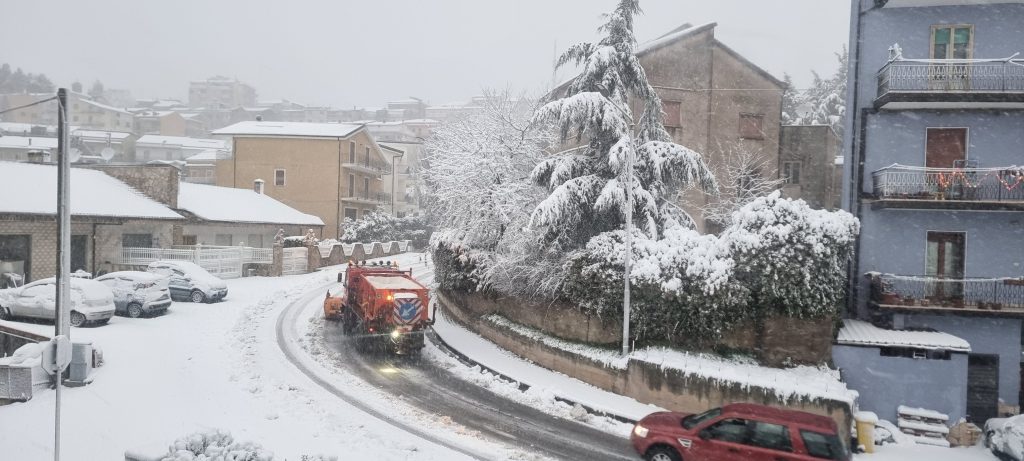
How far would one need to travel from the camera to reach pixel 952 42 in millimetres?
17906

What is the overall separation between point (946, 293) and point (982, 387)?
8.62 feet

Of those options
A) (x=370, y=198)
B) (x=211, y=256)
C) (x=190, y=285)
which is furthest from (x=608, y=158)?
(x=370, y=198)

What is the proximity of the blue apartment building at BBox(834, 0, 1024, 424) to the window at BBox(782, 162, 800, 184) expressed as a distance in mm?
13844

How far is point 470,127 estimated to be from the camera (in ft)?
94.8

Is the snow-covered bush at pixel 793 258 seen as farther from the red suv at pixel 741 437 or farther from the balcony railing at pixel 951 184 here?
the red suv at pixel 741 437

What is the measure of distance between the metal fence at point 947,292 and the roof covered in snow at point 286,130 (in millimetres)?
41002

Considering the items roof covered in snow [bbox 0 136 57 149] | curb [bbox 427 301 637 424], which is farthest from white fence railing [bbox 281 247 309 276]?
curb [bbox 427 301 637 424]

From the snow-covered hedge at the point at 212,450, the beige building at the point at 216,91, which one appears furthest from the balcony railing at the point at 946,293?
the beige building at the point at 216,91

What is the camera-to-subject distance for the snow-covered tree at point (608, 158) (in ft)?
59.3

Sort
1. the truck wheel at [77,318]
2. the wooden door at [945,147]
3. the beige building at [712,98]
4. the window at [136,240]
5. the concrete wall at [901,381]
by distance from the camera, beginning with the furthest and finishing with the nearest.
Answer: the window at [136,240]
the beige building at [712,98]
the truck wheel at [77,318]
the wooden door at [945,147]
the concrete wall at [901,381]

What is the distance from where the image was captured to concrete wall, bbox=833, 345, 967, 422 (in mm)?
14672

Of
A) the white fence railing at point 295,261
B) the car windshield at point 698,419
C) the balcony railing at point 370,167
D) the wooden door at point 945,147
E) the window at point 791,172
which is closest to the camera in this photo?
the car windshield at point 698,419

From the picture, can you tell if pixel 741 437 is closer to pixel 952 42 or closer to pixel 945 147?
pixel 945 147

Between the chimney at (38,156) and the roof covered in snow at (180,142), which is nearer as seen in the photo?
the chimney at (38,156)
